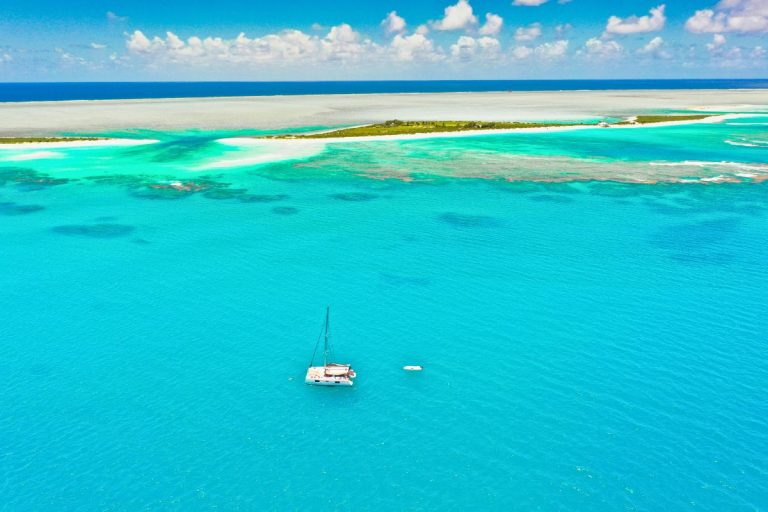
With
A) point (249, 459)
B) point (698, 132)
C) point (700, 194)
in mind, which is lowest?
point (249, 459)

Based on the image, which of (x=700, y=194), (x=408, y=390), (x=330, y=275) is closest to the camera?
(x=408, y=390)

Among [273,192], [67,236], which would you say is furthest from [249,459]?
[273,192]

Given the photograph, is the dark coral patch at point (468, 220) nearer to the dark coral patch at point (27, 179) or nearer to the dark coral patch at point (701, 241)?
the dark coral patch at point (701, 241)

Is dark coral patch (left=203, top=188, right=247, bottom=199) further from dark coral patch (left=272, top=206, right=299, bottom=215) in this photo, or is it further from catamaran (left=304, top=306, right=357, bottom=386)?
catamaran (left=304, top=306, right=357, bottom=386)

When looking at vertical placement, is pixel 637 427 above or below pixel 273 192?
below

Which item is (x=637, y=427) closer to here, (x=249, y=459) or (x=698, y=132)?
(x=249, y=459)

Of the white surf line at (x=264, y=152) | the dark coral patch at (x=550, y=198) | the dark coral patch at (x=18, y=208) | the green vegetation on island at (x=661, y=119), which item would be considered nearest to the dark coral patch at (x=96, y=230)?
the dark coral patch at (x=18, y=208)

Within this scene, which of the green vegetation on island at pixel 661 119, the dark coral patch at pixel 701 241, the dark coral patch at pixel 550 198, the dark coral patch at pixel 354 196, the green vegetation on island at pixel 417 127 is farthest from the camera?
the green vegetation on island at pixel 661 119
